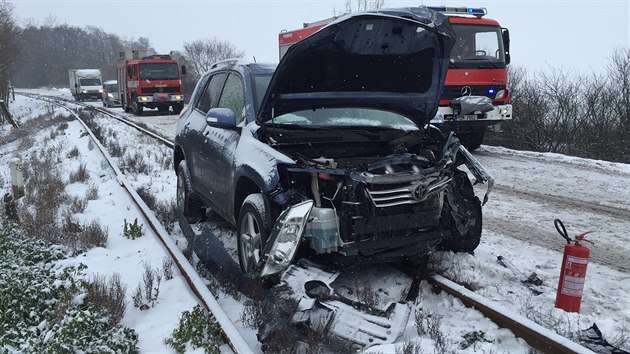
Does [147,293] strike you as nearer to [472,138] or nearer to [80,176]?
[80,176]

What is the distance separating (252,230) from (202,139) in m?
1.74

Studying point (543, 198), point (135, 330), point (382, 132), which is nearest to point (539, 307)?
point (382, 132)

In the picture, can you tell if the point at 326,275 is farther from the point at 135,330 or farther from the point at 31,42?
the point at 31,42

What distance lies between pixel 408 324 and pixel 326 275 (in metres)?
0.69

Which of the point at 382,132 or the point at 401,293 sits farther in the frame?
the point at 382,132

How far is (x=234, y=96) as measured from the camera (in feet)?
16.6

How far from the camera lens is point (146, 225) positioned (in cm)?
620

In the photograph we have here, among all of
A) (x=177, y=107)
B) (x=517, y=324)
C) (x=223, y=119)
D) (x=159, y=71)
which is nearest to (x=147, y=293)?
(x=223, y=119)

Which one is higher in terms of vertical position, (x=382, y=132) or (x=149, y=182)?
(x=382, y=132)

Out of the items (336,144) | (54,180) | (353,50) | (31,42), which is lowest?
(54,180)

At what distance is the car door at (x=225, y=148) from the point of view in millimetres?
4641

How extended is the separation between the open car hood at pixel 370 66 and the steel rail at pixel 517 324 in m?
1.73

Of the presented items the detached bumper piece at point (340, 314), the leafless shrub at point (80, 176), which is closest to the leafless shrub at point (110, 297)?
the detached bumper piece at point (340, 314)

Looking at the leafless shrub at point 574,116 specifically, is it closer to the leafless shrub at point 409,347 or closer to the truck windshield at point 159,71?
the leafless shrub at point 409,347
